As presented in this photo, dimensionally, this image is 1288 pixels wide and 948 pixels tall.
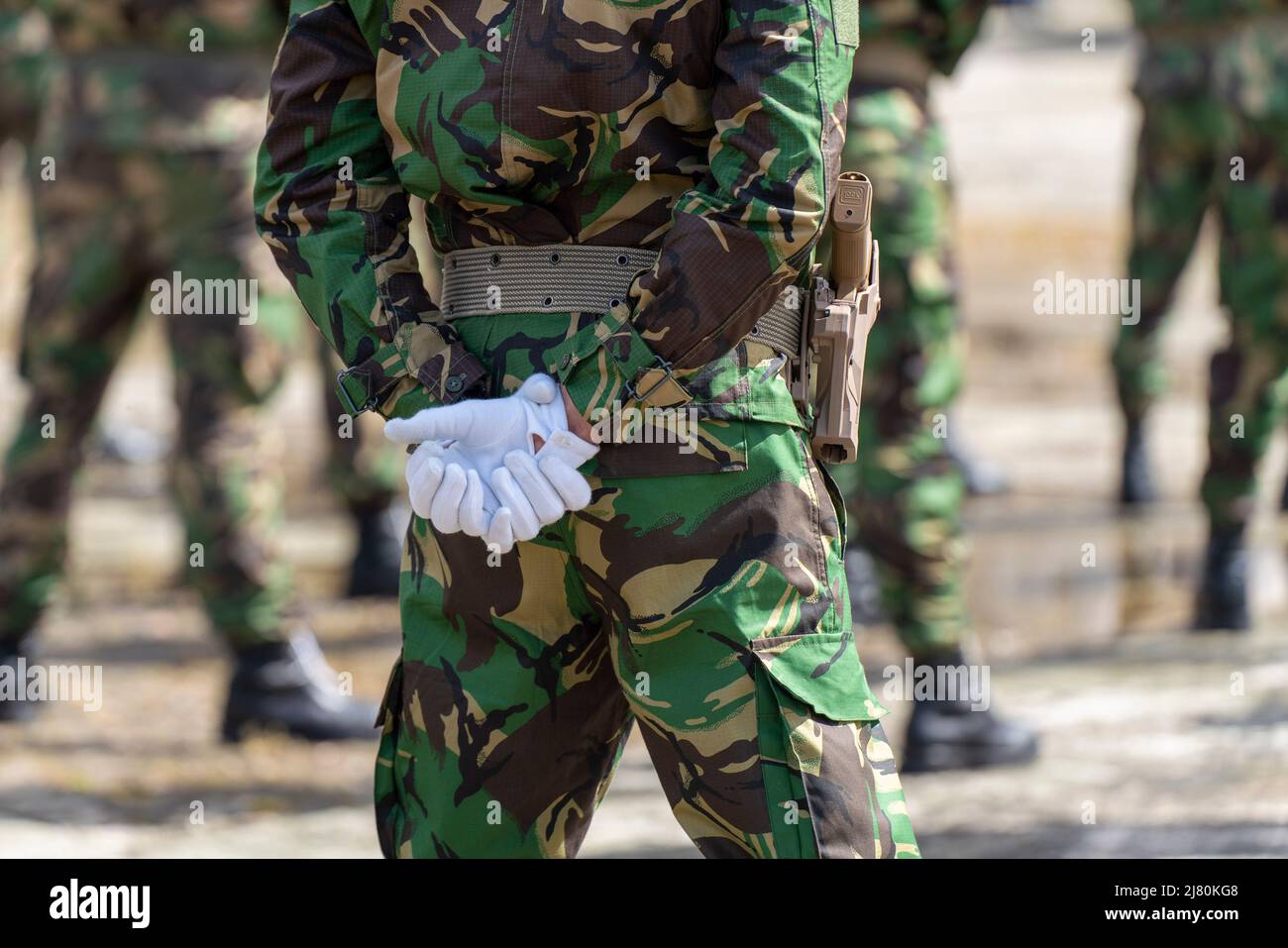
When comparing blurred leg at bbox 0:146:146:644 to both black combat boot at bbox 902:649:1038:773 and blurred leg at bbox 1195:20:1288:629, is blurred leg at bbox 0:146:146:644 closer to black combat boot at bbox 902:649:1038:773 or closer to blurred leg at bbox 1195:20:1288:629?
black combat boot at bbox 902:649:1038:773

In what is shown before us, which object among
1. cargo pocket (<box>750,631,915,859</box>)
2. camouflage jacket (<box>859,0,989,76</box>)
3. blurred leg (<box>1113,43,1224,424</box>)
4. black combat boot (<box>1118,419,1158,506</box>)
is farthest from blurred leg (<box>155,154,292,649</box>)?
black combat boot (<box>1118,419,1158,506</box>)

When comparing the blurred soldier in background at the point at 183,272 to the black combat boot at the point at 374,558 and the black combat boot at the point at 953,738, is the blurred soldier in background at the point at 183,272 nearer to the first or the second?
the black combat boot at the point at 953,738

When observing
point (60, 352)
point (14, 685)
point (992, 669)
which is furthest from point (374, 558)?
point (992, 669)

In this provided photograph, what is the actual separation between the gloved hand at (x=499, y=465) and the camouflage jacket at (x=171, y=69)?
100 inches

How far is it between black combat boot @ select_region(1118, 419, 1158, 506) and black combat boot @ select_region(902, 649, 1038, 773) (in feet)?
11.1

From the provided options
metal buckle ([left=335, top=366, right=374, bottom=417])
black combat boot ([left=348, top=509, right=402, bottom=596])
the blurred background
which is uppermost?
metal buckle ([left=335, top=366, right=374, bottom=417])

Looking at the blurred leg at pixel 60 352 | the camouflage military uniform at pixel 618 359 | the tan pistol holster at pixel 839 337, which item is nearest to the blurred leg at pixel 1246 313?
the blurred leg at pixel 60 352

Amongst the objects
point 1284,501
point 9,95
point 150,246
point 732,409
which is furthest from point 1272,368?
point 9,95

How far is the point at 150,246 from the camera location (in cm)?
443

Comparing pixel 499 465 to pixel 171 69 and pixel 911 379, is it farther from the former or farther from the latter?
pixel 171 69

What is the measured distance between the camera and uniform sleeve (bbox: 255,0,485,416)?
2223 millimetres

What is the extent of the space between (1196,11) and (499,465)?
4.01m

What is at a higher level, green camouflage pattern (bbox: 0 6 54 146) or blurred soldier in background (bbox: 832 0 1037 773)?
green camouflage pattern (bbox: 0 6 54 146)

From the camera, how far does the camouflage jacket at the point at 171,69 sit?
170 inches
